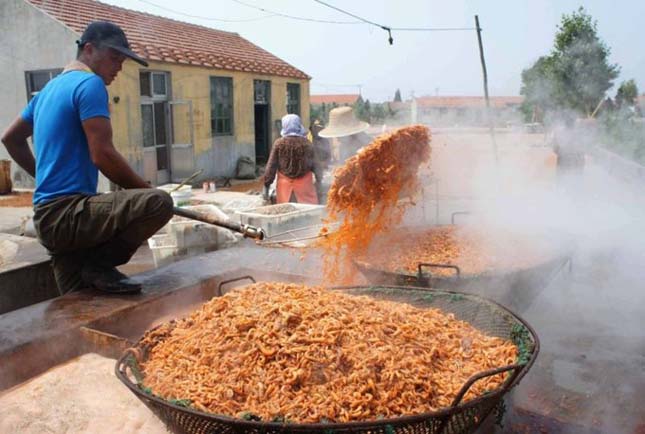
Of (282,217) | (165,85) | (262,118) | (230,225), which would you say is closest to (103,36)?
(230,225)

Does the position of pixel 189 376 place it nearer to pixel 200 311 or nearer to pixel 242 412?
pixel 242 412

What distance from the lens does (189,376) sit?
7.37 ft

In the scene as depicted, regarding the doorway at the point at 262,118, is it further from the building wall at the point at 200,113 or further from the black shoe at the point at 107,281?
the black shoe at the point at 107,281

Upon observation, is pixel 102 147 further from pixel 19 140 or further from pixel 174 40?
pixel 174 40

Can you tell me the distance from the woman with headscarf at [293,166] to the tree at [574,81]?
19.2 ft

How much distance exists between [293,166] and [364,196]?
3.47 m

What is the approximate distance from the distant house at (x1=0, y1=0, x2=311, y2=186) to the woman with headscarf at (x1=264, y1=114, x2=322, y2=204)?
25.1 ft

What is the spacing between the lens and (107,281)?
3859 mm

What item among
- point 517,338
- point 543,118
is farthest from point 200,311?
point 543,118

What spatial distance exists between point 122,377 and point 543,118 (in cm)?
1080

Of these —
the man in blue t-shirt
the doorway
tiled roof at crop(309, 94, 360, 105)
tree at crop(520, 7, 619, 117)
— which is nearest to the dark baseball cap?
the man in blue t-shirt

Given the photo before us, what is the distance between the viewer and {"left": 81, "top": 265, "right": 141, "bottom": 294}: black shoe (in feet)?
12.6

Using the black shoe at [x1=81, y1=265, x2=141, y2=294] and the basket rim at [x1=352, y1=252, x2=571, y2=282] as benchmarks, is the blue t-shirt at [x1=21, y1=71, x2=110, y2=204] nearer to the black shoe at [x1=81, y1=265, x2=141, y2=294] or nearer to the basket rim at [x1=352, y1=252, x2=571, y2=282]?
the black shoe at [x1=81, y1=265, x2=141, y2=294]

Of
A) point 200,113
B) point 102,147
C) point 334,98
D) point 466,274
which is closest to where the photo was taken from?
point 102,147
